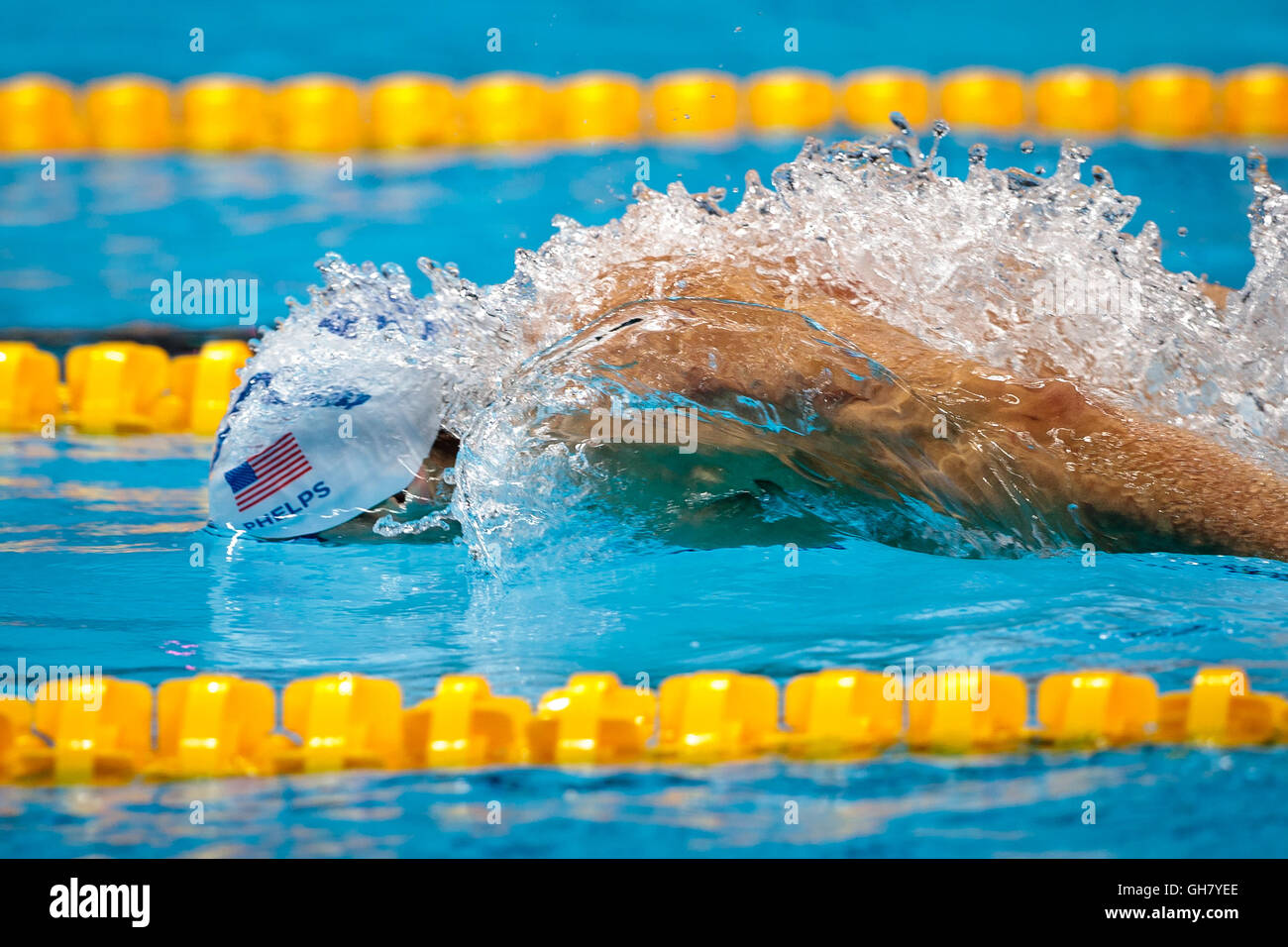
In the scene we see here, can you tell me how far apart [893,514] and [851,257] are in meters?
0.54

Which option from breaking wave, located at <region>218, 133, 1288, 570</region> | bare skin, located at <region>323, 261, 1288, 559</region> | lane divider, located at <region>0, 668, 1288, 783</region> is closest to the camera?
lane divider, located at <region>0, 668, 1288, 783</region>

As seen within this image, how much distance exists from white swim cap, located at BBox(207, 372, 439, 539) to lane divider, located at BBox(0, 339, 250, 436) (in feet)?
5.03

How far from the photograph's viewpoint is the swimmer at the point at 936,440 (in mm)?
2096

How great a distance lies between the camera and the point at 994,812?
5.24 ft

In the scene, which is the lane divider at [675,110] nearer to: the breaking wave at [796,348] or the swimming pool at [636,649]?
the swimming pool at [636,649]

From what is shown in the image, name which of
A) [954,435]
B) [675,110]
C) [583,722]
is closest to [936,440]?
[954,435]

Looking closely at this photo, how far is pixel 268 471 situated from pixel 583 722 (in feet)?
2.63

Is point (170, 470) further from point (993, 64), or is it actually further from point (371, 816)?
point (993, 64)

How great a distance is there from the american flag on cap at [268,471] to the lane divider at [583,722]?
49 cm

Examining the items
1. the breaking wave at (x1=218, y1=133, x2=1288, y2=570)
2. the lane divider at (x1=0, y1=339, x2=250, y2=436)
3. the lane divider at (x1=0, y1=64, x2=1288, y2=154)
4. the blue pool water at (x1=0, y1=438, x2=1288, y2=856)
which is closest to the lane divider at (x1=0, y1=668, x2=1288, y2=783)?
the blue pool water at (x1=0, y1=438, x2=1288, y2=856)

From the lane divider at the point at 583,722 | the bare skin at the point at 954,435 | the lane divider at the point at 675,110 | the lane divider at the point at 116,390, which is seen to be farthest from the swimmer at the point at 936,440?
the lane divider at the point at 675,110

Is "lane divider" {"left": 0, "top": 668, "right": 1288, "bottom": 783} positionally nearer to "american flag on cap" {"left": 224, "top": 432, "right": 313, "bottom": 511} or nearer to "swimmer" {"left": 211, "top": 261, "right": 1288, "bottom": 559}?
"swimmer" {"left": 211, "top": 261, "right": 1288, "bottom": 559}

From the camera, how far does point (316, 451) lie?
2.21 metres

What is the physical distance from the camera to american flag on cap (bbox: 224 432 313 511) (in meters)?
2.20
